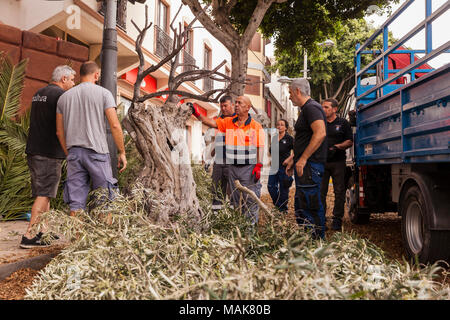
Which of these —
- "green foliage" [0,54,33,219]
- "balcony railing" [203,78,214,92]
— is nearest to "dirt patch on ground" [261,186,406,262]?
"green foliage" [0,54,33,219]

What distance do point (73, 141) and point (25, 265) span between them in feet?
4.03

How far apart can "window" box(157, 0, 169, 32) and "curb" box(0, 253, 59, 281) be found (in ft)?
44.1

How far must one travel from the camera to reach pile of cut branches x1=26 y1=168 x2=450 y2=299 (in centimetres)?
193

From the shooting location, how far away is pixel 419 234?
4852 millimetres

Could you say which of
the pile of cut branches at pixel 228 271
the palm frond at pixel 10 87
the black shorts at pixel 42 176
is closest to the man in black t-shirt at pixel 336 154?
the pile of cut branches at pixel 228 271

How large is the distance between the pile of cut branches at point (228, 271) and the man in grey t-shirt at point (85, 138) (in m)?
1.18

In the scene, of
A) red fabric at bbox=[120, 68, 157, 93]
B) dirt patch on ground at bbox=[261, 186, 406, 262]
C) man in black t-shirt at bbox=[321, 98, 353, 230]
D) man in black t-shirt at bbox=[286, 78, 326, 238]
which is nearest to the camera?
man in black t-shirt at bbox=[286, 78, 326, 238]

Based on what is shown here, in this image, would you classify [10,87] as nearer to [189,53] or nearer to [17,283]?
[17,283]

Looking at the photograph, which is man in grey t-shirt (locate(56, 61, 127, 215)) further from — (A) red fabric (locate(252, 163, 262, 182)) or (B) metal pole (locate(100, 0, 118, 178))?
(A) red fabric (locate(252, 163, 262, 182))

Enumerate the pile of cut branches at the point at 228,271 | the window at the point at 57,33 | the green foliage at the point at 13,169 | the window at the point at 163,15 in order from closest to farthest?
the pile of cut branches at the point at 228,271 < the green foliage at the point at 13,169 < the window at the point at 57,33 < the window at the point at 163,15

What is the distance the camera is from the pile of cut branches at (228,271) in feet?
6.34

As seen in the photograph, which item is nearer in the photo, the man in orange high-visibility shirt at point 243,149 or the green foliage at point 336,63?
the man in orange high-visibility shirt at point 243,149

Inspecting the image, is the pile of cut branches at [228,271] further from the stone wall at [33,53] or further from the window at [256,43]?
the window at [256,43]
